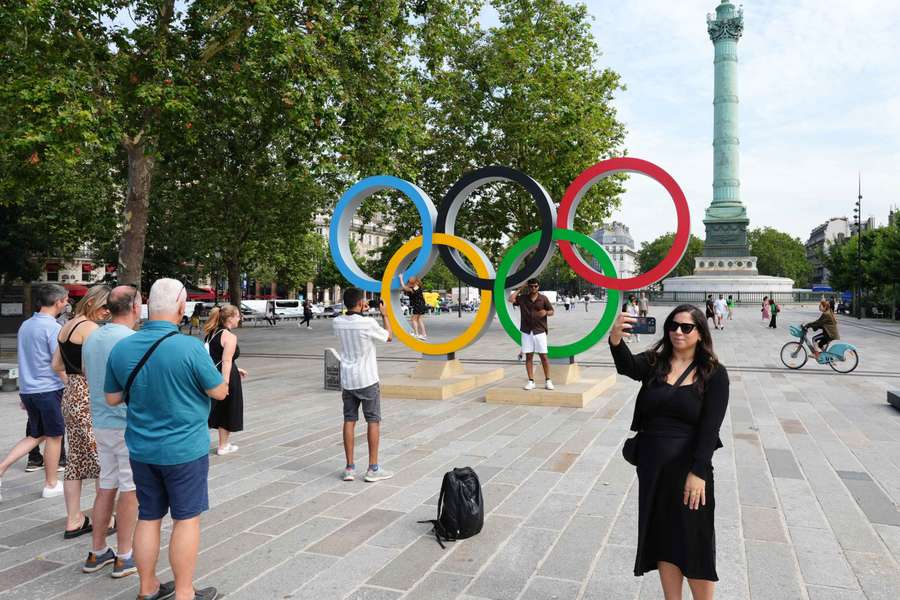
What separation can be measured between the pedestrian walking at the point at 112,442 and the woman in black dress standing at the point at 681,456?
10.2 feet

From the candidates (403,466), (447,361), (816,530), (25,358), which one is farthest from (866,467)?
(25,358)

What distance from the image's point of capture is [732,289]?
2383 inches

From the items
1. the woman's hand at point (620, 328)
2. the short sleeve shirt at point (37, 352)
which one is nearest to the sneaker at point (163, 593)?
the short sleeve shirt at point (37, 352)

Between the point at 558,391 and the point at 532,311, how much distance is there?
1.36 meters

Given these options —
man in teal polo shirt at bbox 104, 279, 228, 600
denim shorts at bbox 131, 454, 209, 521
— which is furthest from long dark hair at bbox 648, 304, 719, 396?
denim shorts at bbox 131, 454, 209, 521

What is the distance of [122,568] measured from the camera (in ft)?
13.4

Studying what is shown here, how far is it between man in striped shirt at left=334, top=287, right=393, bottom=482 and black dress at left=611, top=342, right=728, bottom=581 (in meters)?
3.35

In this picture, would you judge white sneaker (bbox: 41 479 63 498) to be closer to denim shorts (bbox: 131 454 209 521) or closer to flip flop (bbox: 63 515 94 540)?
flip flop (bbox: 63 515 94 540)

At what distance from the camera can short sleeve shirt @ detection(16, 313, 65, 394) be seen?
213 inches

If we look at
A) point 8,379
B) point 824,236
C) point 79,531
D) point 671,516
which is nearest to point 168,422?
point 79,531

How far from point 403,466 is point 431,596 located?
9.48 ft

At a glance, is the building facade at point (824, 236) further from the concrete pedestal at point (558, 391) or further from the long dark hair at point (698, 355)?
the long dark hair at point (698, 355)

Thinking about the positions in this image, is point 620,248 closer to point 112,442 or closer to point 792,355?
point 792,355

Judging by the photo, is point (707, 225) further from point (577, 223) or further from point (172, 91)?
point (172, 91)
